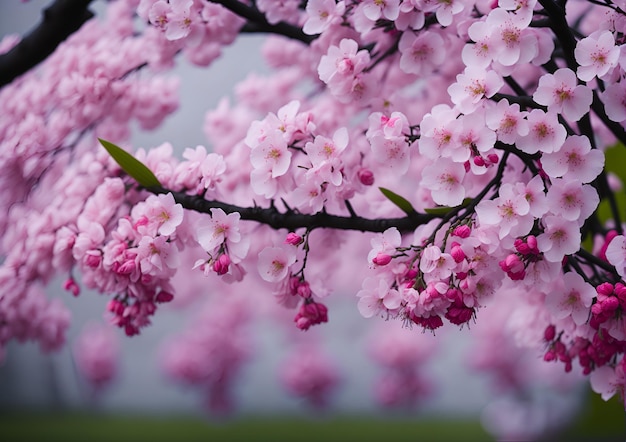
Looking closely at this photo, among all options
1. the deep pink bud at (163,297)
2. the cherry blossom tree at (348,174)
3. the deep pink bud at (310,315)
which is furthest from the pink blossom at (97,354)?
the deep pink bud at (310,315)

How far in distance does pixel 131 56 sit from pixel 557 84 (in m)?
0.76

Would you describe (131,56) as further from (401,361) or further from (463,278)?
(401,361)

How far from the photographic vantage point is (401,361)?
296cm

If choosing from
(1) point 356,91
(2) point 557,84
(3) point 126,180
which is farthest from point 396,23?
(3) point 126,180

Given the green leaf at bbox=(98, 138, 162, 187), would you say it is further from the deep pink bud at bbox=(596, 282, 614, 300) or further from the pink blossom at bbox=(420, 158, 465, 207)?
the deep pink bud at bbox=(596, 282, 614, 300)

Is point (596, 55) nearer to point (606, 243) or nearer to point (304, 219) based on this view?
point (606, 243)

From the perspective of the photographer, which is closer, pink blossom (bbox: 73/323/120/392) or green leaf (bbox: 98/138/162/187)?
green leaf (bbox: 98/138/162/187)

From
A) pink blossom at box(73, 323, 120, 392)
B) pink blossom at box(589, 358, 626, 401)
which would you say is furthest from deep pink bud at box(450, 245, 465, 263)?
pink blossom at box(73, 323, 120, 392)

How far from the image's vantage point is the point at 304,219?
949mm

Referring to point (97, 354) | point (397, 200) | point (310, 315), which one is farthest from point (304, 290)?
point (97, 354)

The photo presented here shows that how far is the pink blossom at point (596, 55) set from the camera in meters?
0.80

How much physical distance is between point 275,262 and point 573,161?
0.39 meters

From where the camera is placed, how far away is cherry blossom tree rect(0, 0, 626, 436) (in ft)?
2.69

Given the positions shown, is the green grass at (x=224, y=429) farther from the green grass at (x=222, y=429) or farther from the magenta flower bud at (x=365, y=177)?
the magenta flower bud at (x=365, y=177)
